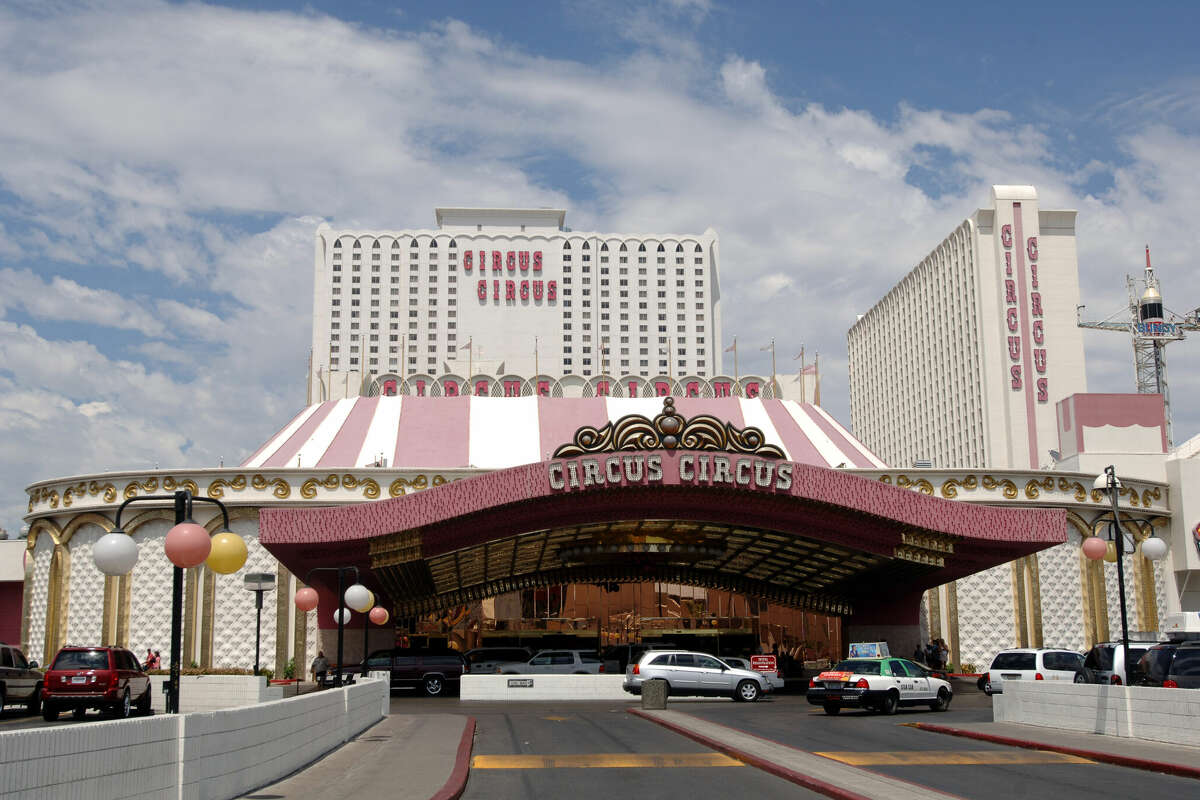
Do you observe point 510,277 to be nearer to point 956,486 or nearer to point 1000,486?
point 956,486

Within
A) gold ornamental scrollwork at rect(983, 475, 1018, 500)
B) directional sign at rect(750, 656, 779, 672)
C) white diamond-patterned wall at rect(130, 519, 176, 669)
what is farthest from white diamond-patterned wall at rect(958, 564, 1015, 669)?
white diamond-patterned wall at rect(130, 519, 176, 669)

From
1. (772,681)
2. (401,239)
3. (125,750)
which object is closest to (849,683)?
(772,681)

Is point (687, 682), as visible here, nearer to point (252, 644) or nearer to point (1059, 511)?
point (1059, 511)

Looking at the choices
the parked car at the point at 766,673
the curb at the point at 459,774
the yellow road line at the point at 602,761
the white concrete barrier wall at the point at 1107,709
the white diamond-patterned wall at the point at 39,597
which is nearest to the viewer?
the curb at the point at 459,774

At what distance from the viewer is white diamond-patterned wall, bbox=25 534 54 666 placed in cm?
4428

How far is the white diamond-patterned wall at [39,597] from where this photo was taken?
145ft

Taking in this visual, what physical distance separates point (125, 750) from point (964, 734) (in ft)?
54.5

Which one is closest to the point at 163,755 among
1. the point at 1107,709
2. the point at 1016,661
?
the point at 1107,709

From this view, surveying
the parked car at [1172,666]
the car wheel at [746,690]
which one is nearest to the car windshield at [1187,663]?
the parked car at [1172,666]

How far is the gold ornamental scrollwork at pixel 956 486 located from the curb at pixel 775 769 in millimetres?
24231

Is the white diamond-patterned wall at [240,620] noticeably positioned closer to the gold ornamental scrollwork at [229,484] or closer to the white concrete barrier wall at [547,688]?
the gold ornamental scrollwork at [229,484]

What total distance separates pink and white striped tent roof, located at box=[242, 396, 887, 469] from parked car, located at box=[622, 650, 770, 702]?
1398 centimetres

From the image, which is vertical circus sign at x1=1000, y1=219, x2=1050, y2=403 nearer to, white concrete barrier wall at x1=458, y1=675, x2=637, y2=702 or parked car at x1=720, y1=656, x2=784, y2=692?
parked car at x1=720, y1=656, x2=784, y2=692

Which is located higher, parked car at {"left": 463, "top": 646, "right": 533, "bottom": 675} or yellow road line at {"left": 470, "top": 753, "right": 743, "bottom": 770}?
yellow road line at {"left": 470, "top": 753, "right": 743, "bottom": 770}
